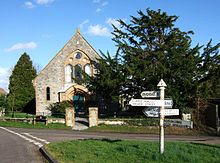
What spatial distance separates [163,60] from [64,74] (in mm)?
16665

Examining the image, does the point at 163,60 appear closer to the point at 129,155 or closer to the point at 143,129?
the point at 143,129

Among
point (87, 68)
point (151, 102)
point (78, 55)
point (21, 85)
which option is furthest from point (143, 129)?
point (21, 85)

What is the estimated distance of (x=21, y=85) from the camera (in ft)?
172

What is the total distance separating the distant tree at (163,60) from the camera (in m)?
29.9

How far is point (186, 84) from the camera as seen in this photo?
1179 inches

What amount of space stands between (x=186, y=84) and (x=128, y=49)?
6.37m

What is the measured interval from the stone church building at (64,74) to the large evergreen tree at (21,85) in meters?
8.52

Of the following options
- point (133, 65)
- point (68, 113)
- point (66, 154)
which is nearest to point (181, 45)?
point (133, 65)

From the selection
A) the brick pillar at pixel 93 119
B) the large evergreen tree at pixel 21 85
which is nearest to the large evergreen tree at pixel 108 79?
the brick pillar at pixel 93 119

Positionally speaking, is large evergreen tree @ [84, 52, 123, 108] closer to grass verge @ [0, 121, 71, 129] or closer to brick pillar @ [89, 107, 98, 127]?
brick pillar @ [89, 107, 98, 127]

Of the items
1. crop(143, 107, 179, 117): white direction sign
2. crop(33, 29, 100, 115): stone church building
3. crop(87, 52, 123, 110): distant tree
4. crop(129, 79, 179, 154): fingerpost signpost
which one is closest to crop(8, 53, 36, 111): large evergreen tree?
crop(33, 29, 100, 115): stone church building

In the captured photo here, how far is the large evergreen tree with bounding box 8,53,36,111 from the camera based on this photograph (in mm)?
51219

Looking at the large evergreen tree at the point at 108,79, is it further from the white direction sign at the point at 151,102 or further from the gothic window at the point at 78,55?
the white direction sign at the point at 151,102

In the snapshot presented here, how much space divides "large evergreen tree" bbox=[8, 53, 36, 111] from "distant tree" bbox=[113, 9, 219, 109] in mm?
23242
